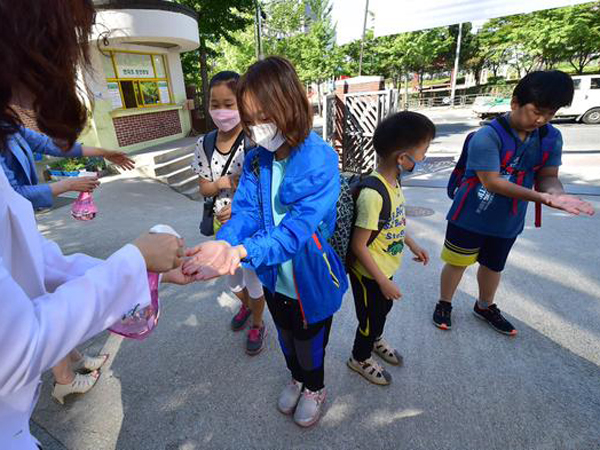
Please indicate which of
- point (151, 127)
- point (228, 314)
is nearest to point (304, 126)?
point (228, 314)

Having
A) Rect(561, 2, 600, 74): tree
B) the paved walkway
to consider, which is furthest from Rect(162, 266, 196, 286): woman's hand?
Rect(561, 2, 600, 74): tree

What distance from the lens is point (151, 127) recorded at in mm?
9664

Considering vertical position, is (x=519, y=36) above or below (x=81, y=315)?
above

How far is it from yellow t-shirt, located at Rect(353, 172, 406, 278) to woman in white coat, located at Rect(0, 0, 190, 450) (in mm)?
954

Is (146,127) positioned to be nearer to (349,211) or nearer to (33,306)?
(349,211)

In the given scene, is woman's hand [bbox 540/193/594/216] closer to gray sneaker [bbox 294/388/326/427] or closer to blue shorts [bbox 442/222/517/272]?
blue shorts [bbox 442/222/517/272]

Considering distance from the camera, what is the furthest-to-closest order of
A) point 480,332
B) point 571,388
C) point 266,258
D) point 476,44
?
point 476,44, point 480,332, point 571,388, point 266,258

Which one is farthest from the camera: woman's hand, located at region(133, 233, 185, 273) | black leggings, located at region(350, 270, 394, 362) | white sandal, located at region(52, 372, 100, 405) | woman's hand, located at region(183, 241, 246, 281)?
white sandal, located at region(52, 372, 100, 405)

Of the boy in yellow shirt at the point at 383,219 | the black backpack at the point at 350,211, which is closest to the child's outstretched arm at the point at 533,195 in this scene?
the boy in yellow shirt at the point at 383,219

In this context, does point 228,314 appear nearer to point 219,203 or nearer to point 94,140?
point 219,203

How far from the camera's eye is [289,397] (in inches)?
74.0

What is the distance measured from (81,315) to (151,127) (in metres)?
10.3

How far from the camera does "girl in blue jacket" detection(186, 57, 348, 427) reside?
124cm

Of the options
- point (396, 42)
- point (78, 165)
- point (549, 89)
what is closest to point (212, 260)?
point (549, 89)
